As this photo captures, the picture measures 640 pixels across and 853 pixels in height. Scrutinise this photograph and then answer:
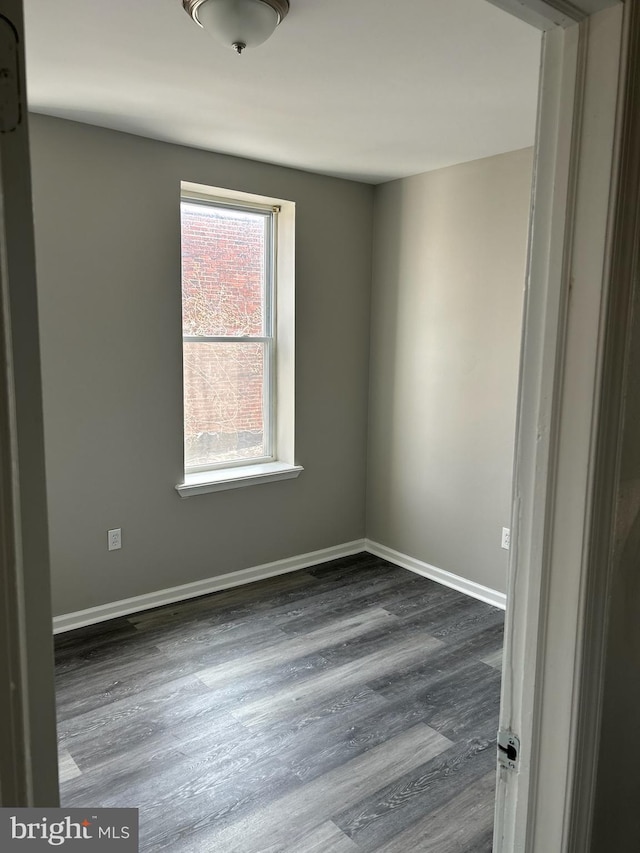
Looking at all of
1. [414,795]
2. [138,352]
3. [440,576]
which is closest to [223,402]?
[138,352]

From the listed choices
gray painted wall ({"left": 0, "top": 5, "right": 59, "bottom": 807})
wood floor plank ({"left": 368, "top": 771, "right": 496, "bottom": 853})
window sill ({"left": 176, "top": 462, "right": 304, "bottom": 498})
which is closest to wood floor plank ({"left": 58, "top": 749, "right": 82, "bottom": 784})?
wood floor plank ({"left": 368, "top": 771, "right": 496, "bottom": 853})

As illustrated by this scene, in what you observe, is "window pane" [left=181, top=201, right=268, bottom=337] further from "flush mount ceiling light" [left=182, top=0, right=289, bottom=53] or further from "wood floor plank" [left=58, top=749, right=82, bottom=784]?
"wood floor plank" [left=58, top=749, right=82, bottom=784]

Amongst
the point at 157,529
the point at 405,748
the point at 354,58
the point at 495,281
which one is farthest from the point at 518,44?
the point at 157,529

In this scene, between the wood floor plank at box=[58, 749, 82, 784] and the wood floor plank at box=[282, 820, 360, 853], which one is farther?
the wood floor plank at box=[58, 749, 82, 784]

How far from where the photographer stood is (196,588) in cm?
357

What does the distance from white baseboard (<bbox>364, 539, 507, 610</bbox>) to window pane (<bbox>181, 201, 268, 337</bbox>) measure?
1682mm

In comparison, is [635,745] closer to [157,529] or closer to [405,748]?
[405,748]

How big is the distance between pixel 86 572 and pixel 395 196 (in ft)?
9.38

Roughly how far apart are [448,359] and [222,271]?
56.3 inches

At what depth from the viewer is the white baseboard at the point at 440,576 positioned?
3551 mm

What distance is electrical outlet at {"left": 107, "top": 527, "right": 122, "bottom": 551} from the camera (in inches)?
126

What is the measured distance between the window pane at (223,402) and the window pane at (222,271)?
0.43ft

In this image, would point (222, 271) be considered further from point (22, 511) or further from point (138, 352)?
point (22, 511)

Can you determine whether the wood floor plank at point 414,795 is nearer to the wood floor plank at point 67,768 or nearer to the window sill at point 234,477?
the wood floor plank at point 67,768
